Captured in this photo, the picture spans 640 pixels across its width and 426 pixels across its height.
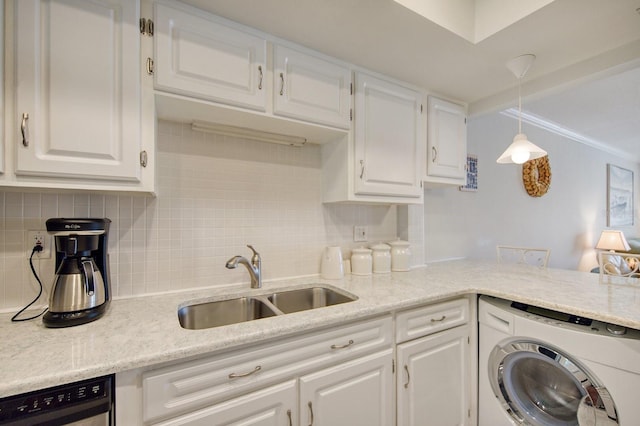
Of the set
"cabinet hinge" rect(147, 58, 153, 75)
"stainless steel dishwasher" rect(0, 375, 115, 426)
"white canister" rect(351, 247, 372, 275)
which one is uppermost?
"cabinet hinge" rect(147, 58, 153, 75)

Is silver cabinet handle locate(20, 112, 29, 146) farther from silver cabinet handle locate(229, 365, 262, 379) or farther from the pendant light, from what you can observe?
the pendant light

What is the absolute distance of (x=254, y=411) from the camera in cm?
94

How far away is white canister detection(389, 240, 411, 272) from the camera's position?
1926 millimetres

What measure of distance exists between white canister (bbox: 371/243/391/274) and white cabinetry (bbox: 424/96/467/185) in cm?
55

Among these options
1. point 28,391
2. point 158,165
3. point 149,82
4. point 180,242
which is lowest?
point 28,391

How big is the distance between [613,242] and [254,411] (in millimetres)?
4934

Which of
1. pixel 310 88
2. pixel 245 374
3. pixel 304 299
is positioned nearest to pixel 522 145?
pixel 310 88

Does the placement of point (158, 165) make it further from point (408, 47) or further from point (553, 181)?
point (553, 181)

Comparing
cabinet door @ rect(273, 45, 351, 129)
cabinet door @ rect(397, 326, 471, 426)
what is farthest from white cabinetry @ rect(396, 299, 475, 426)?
cabinet door @ rect(273, 45, 351, 129)

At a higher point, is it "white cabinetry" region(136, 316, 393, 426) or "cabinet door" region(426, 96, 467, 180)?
"cabinet door" region(426, 96, 467, 180)

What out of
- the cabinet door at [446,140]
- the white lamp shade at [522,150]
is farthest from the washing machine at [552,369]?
the cabinet door at [446,140]

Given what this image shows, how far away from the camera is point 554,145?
366cm

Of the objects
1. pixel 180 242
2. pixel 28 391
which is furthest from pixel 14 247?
pixel 28 391

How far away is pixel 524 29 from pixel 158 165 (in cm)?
186
